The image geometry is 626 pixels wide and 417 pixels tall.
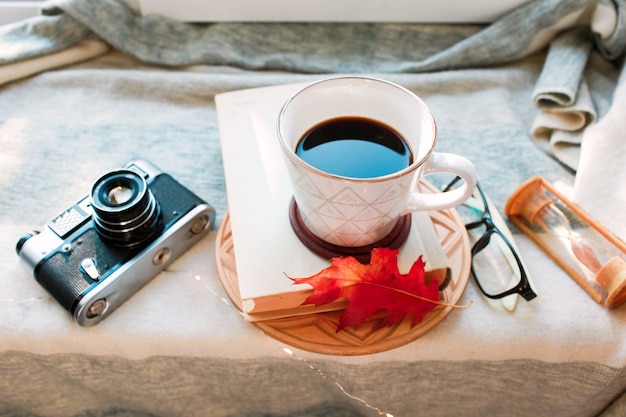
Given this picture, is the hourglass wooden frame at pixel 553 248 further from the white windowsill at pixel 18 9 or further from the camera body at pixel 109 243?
the white windowsill at pixel 18 9

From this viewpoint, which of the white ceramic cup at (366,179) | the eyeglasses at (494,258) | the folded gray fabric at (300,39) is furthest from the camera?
the folded gray fabric at (300,39)

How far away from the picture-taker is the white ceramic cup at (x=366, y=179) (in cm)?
42

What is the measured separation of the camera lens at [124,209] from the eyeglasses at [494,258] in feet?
1.05

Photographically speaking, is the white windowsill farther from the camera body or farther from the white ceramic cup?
the white ceramic cup

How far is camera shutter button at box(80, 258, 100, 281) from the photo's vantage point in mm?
498

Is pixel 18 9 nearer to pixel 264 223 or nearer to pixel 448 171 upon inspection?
pixel 264 223

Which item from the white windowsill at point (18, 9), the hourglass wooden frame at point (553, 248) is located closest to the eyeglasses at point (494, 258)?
the hourglass wooden frame at point (553, 248)

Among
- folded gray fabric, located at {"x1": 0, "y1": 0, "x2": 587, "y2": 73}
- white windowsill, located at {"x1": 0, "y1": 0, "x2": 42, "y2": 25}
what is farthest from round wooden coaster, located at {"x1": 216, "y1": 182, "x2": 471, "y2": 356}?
white windowsill, located at {"x1": 0, "y1": 0, "x2": 42, "y2": 25}

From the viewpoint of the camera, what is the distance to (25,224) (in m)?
0.58

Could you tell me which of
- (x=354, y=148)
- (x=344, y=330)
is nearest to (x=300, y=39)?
(x=354, y=148)

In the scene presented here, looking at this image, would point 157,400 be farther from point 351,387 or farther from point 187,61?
point 187,61

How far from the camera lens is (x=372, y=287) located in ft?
1.52

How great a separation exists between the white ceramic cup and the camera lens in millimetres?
144

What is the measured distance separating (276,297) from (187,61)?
0.42 meters
